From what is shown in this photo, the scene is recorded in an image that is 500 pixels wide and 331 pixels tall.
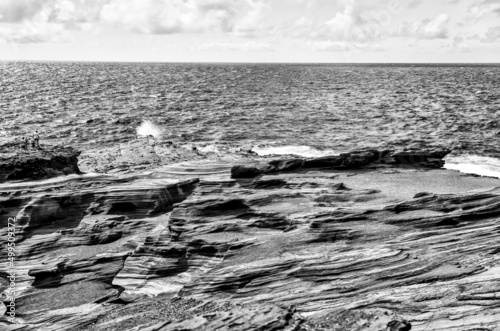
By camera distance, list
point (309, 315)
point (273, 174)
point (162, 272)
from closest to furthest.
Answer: point (309, 315) → point (162, 272) → point (273, 174)

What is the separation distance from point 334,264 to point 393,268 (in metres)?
2.16

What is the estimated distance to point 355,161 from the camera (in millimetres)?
32250

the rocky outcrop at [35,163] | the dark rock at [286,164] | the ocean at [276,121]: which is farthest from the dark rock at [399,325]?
the ocean at [276,121]

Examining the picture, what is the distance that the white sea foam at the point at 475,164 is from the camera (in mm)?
39909

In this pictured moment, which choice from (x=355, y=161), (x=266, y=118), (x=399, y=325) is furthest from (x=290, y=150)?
(x=399, y=325)

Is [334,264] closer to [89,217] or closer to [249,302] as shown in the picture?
[249,302]

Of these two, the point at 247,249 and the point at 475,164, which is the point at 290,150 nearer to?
the point at 475,164

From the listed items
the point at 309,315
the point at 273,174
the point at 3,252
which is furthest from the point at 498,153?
the point at 3,252

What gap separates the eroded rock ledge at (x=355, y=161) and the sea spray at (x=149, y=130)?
33.4 m

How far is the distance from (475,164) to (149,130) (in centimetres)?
4077

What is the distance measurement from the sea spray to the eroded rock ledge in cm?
3344

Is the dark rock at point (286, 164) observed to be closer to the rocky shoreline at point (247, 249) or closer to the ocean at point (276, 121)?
the rocky shoreline at point (247, 249)

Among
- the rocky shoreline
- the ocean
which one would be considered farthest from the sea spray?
the rocky shoreline

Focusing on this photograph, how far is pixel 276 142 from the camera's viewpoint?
5491 cm
